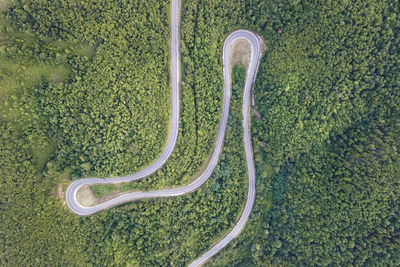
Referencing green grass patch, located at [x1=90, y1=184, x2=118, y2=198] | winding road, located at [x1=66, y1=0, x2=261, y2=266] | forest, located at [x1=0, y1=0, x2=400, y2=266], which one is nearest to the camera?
forest, located at [x1=0, y1=0, x2=400, y2=266]

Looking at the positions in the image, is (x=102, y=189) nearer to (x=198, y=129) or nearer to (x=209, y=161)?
(x=209, y=161)

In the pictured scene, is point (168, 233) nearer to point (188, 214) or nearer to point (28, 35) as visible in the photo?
Result: point (188, 214)

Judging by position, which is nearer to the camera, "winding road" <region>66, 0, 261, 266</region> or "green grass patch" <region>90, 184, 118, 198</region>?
"winding road" <region>66, 0, 261, 266</region>

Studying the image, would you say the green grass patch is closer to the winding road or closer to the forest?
the forest

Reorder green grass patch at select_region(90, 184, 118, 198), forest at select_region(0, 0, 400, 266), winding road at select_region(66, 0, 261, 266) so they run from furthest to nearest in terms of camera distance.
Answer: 1. green grass patch at select_region(90, 184, 118, 198)
2. winding road at select_region(66, 0, 261, 266)
3. forest at select_region(0, 0, 400, 266)

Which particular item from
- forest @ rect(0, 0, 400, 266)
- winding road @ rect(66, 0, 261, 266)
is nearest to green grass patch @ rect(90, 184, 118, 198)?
forest @ rect(0, 0, 400, 266)

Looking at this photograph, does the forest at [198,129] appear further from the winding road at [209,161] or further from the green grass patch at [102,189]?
the winding road at [209,161]

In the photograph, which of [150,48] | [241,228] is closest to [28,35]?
[150,48]
